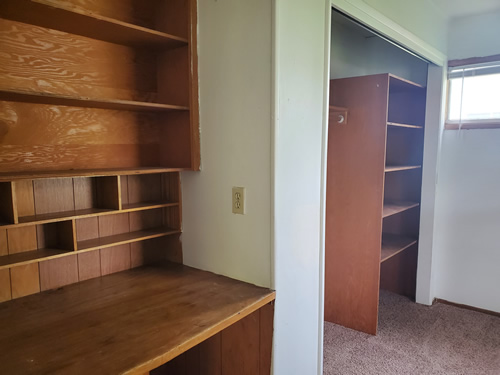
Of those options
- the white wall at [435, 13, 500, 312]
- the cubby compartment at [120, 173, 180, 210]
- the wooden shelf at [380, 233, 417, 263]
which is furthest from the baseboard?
the cubby compartment at [120, 173, 180, 210]

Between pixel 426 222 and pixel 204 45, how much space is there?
95.8 inches

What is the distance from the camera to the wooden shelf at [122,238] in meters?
1.60

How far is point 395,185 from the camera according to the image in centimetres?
346

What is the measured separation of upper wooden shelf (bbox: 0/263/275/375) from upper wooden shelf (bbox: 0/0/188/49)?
108 centimetres

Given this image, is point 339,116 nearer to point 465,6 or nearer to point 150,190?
point 465,6

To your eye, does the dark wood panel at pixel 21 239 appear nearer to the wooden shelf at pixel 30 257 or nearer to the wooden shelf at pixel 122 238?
the wooden shelf at pixel 30 257

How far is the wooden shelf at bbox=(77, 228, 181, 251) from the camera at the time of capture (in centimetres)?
160

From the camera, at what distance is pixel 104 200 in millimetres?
1684

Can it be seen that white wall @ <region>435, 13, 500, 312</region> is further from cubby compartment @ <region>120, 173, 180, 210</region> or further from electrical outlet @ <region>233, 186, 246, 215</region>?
Answer: cubby compartment @ <region>120, 173, 180, 210</region>

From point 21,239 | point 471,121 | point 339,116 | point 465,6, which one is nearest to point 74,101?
point 21,239

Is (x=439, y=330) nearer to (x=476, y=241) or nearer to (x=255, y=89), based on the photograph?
(x=476, y=241)

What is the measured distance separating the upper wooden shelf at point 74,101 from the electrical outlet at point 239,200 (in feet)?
1.52

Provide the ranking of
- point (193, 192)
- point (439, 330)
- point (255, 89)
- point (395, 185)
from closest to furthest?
point (255, 89), point (193, 192), point (439, 330), point (395, 185)

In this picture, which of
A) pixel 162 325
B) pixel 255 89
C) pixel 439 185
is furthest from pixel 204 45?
pixel 439 185
